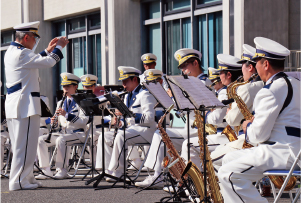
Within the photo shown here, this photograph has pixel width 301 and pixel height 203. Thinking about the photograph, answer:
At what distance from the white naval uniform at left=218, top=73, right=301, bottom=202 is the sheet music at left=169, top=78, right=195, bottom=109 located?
968mm

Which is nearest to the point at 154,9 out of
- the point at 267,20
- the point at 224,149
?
Result: the point at 267,20

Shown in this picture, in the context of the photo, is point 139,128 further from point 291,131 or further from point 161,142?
point 291,131

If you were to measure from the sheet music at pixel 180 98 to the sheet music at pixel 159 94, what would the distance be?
2.84 ft

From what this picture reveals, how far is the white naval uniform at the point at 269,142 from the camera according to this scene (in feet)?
15.0

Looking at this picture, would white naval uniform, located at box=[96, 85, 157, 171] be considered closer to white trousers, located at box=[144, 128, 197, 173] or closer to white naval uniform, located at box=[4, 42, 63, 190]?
white trousers, located at box=[144, 128, 197, 173]

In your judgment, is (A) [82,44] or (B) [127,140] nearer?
(B) [127,140]

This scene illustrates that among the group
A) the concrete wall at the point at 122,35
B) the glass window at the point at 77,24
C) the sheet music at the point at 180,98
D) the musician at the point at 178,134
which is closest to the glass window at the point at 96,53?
the glass window at the point at 77,24

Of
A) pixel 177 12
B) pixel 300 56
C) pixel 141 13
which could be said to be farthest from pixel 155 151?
pixel 141 13

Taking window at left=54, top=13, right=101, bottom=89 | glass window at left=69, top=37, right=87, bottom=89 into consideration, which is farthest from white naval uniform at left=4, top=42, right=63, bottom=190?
glass window at left=69, top=37, right=87, bottom=89

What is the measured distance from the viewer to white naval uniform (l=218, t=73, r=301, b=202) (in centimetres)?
456

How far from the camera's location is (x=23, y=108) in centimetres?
754

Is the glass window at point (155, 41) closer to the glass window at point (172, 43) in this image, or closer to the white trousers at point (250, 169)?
the glass window at point (172, 43)

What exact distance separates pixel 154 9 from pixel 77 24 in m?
3.60

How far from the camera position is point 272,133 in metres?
4.65
